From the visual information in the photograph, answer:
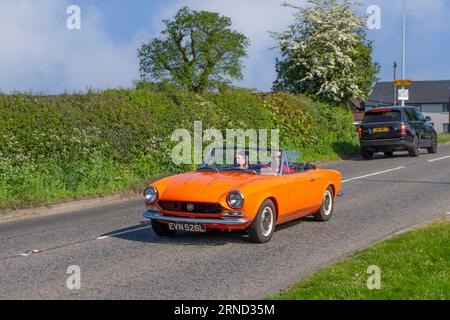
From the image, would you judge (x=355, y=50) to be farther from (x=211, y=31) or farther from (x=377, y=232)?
(x=211, y=31)

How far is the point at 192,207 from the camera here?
347 inches

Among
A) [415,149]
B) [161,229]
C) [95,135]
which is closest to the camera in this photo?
[161,229]

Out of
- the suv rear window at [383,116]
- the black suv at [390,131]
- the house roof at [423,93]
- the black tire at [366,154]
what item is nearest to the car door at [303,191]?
the black suv at [390,131]

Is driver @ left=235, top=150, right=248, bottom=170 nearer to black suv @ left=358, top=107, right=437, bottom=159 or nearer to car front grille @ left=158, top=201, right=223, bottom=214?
car front grille @ left=158, top=201, right=223, bottom=214

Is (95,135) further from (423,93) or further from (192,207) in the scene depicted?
(423,93)

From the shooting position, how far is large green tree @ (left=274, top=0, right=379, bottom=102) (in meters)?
29.3

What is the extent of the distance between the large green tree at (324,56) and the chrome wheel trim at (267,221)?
66.7ft

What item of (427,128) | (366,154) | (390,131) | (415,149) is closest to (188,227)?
(390,131)

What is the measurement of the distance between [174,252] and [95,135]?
891cm

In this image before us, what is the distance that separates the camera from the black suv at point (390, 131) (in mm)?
24250

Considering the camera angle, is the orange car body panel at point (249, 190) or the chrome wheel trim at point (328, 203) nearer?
the orange car body panel at point (249, 190)

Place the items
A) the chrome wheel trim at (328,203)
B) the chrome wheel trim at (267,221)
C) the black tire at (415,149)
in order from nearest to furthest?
the chrome wheel trim at (267,221)
the chrome wheel trim at (328,203)
the black tire at (415,149)

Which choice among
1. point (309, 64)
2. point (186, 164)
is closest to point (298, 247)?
point (186, 164)

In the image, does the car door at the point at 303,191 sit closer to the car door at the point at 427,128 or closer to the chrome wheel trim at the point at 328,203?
the chrome wheel trim at the point at 328,203
